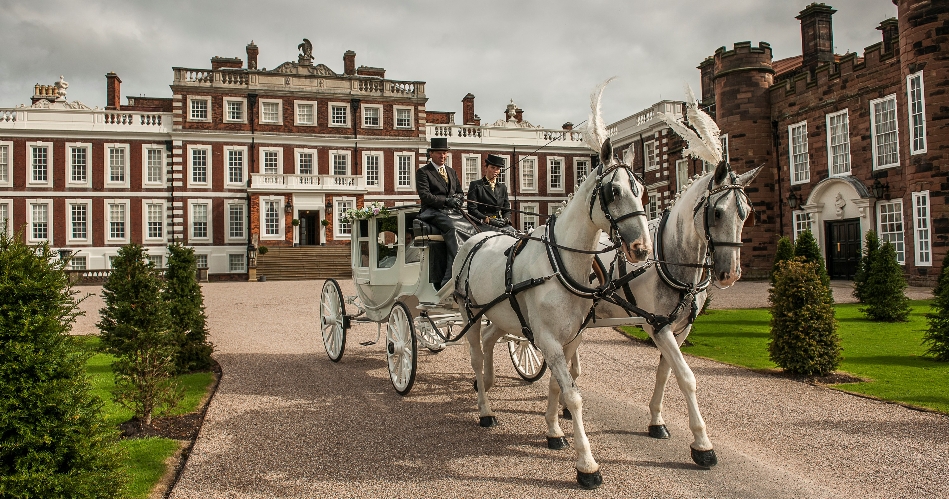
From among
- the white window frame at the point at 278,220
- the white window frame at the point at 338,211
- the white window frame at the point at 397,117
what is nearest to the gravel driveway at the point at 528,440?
the white window frame at the point at 278,220

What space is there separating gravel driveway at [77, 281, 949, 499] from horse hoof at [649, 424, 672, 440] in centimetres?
10

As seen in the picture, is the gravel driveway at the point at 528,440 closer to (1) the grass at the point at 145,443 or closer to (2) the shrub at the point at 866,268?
(1) the grass at the point at 145,443

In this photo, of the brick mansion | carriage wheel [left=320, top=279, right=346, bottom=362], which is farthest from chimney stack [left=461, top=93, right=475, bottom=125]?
carriage wheel [left=320, top=279, right=346, bottom=362]

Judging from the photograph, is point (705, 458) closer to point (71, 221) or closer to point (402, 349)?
point (402, 349)

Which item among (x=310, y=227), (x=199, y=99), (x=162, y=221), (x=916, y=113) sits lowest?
(x=310, y=227)

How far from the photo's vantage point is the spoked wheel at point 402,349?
6.59 m

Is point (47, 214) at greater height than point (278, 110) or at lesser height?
lesser

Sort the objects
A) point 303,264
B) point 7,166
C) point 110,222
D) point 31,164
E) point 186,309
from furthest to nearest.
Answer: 1. point 110,222
2. point 31,164
3. point 7,166
4. point 303,264
5. point 186,309

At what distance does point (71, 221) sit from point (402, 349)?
3562cm

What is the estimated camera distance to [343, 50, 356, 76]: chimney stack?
41.8 metres

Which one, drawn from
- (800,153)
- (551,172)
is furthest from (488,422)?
(551,172)

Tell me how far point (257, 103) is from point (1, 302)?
120 ft

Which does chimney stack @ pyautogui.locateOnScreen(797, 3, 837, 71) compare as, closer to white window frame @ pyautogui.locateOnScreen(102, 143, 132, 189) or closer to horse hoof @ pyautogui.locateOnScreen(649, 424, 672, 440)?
horse hoof @ pyautogui.locateOnScreen(649, 424, 672, 440)

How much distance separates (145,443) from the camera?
5.33 m
